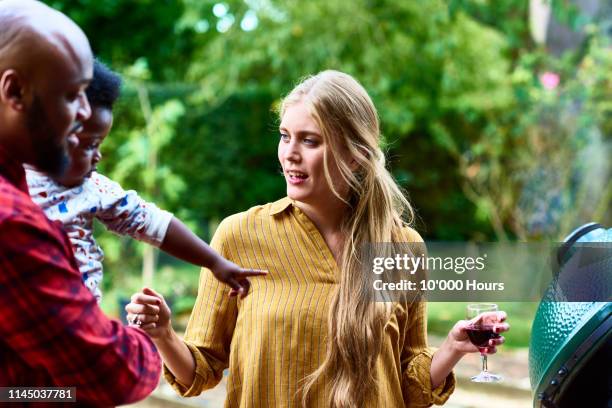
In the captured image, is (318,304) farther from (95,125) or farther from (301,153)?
(95,125)

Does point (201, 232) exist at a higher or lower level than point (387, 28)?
lower

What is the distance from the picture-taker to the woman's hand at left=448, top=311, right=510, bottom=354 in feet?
6.35

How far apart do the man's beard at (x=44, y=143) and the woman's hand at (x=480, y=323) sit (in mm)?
1249

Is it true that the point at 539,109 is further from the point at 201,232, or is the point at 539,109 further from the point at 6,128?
the point at 6,128

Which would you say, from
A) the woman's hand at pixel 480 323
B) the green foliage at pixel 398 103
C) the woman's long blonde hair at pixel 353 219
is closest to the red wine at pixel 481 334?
the woman's hand at pixel 480 323

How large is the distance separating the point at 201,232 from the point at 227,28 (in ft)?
7.76

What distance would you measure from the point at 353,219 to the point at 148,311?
0.69 metres

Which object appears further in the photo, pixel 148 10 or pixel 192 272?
pixel 148 10

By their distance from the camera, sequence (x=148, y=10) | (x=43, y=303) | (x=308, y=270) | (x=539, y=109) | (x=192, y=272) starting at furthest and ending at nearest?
1. (x=148, y=10)
2. (x=192, y=272)
3. (x=539, y=109)
4. (x=308, y=270)
5. (x=43, y=303)

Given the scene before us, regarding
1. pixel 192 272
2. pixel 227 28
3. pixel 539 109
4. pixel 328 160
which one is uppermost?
pixel 227 28

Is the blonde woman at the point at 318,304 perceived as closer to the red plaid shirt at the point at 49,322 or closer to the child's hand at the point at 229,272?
the child's hand at the point at 229,272

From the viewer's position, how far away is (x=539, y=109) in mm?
8000

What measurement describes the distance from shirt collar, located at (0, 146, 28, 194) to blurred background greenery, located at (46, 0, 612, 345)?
6.09 meters

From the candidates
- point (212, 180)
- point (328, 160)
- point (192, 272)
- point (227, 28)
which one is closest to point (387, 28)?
point (227, 28)
